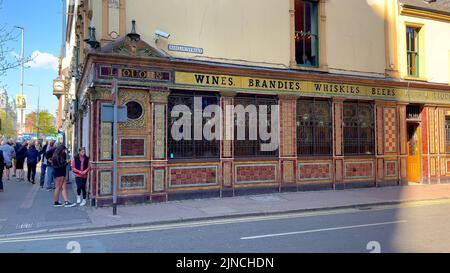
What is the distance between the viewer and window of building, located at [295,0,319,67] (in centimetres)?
1434

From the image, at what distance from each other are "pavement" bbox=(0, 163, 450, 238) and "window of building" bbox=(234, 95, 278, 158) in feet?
5.00

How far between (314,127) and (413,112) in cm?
573

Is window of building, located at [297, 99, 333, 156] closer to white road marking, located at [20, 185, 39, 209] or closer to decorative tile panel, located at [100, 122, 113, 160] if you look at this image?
decorative tile panel, located at [100, 122, 113, 160]

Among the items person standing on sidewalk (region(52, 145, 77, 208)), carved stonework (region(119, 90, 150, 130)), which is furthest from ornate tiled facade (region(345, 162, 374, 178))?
person standing on sidewalk (region(52, 145, 77, 208))

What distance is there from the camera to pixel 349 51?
14930 millimetres

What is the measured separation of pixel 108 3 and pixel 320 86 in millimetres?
A: 8027

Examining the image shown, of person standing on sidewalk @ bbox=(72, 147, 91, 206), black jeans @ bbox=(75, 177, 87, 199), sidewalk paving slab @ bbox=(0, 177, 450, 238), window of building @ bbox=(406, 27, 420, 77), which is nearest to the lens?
sidewalk paving slab @ bbox=(0, 177, 450, 238)

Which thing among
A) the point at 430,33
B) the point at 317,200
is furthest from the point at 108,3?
the point at 430,33

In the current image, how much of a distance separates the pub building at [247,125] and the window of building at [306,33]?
94 cm

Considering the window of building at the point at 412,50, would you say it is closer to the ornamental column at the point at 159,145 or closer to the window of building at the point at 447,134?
the window of building at the point at 447,134

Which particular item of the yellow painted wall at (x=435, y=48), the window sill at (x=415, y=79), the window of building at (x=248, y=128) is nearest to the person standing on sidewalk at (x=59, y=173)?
the window of building at (x=248, y=128)

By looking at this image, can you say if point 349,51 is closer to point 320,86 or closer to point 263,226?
point 320,86
